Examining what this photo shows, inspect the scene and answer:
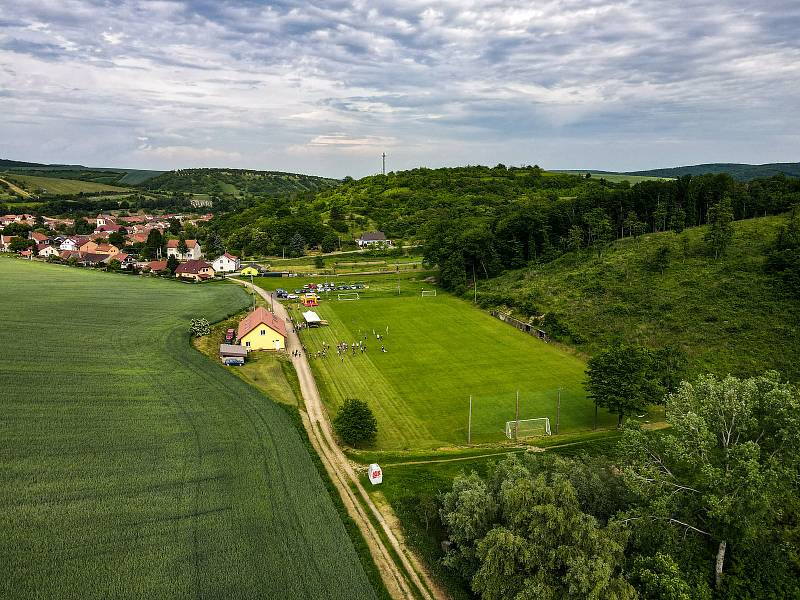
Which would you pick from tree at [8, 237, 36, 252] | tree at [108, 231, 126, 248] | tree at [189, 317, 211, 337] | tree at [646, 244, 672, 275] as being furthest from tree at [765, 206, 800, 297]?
tree at [8, 237, 36, 252]

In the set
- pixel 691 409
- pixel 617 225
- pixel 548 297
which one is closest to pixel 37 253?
pixel 548 297

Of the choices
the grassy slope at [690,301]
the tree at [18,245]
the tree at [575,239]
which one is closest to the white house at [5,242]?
the tree at [18,245]

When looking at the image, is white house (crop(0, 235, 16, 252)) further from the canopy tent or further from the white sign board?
the white sign board

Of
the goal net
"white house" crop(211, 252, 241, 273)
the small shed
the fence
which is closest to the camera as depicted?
the goal net

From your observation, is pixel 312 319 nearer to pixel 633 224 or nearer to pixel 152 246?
pixel 633 224

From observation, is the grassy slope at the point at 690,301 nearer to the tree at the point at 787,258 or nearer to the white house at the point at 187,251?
the tree at the point at 787,258

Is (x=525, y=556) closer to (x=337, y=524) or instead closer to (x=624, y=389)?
(x=337, y=524)

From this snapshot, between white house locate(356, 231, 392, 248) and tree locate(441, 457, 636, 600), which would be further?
white house locate(356, 231, 392, 248)

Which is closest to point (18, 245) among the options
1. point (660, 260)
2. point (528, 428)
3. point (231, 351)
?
point (231, 351)
